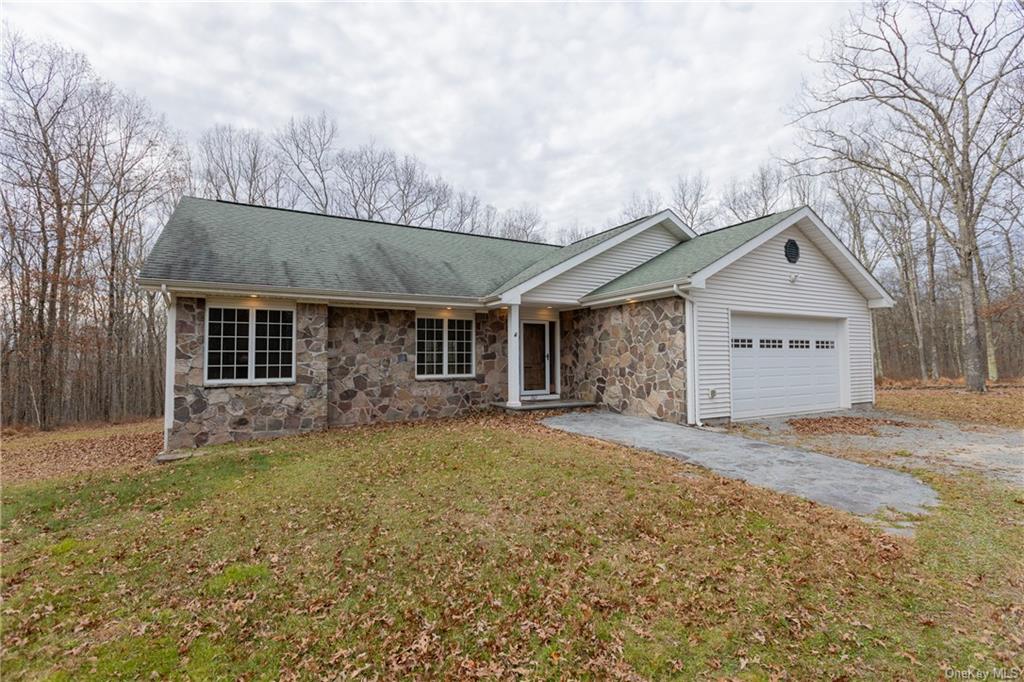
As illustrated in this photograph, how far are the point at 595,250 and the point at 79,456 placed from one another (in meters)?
11.7

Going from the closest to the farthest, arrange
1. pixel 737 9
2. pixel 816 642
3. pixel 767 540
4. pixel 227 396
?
pixel 816 642 < pixel 767 540 < pixel 227 396 < pixel 737 9

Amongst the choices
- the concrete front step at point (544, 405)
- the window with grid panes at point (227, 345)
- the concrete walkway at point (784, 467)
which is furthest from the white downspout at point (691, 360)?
the window with grid panes at point (227, 345)

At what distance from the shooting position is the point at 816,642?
9.03ft

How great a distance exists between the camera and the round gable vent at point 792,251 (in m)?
11.0

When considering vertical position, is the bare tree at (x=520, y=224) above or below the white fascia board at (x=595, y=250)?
above

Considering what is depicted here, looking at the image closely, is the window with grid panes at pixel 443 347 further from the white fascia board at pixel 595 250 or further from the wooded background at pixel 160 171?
the wooded background at pixel 160 171

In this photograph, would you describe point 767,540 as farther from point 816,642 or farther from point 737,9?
point 737,9

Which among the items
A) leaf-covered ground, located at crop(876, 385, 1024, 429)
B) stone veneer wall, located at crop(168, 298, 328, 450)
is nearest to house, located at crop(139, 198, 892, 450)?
stone veneer wall, located at crop(168, 298, 328, 450)

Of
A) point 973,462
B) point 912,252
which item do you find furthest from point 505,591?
point 912,252

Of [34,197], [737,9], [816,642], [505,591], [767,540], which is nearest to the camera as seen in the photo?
[816,642]

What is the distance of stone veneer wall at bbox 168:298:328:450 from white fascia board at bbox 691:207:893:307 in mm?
7798

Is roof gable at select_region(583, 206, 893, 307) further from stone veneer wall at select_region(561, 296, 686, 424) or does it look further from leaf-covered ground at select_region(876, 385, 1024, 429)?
leaf-covered ground at select_region(876, 385, 1024, 429)

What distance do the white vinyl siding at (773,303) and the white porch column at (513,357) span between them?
12.9 feet

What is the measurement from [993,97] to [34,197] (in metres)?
29.4
